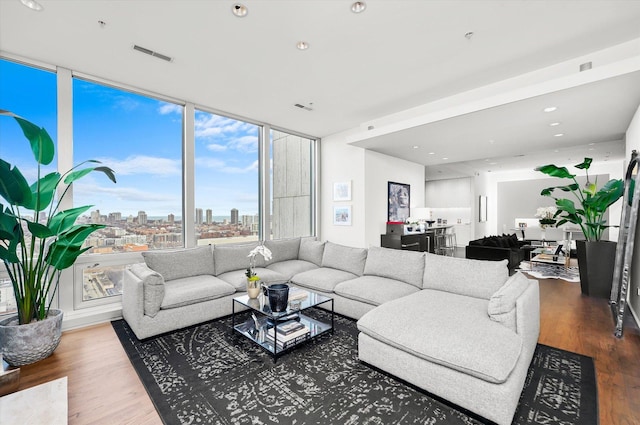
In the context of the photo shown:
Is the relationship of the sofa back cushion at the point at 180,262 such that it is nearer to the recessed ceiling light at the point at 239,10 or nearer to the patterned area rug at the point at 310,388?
the patterned area rug at the point at 310,388

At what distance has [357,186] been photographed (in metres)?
5.80

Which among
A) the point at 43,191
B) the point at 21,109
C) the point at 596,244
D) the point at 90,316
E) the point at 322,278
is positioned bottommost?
the point at 90,316

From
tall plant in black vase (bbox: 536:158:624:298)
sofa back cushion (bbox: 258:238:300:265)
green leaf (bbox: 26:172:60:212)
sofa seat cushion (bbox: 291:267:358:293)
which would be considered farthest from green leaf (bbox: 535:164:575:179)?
green leaf (bbox: 26:172:60:212)

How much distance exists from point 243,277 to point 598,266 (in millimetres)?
5275

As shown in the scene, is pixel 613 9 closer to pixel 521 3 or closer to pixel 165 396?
pixel 521 3

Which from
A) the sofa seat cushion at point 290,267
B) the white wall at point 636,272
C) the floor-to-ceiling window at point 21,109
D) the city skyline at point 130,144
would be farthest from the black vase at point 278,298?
the white wall at point 636,272

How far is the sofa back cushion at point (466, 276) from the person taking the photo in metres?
2.73

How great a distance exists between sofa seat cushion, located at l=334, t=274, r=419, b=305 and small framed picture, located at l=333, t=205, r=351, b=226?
95.4 inches

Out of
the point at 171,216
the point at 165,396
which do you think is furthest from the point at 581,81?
the point at 171,216

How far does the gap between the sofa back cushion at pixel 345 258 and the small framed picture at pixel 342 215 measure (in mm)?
1554

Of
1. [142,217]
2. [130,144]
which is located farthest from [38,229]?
[130,144]

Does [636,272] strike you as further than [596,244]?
No

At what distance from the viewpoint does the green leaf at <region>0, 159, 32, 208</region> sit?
232 centimetres

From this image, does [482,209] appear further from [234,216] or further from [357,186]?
[234,216]
